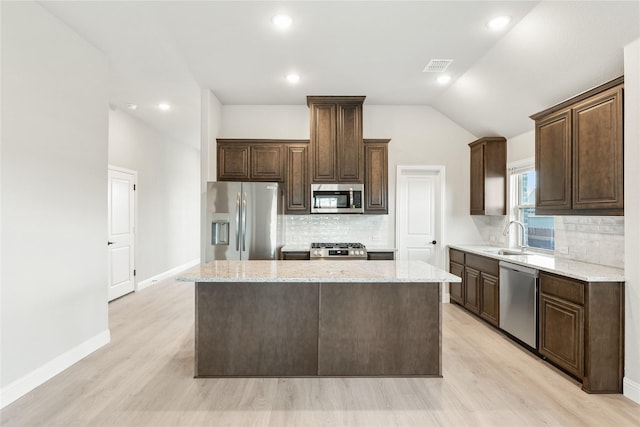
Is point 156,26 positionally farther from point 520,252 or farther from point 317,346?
point 520,252

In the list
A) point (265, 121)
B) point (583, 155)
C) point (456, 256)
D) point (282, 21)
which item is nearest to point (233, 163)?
point (265, 121)

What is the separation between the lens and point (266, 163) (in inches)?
187

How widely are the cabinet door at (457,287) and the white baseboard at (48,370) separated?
4.29 m

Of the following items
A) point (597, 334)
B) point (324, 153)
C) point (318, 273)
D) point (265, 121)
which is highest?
point (265, 121)

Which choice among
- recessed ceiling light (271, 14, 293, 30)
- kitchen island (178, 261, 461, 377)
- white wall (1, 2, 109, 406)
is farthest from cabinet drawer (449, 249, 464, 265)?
white wall (1, 2, 109, 406)

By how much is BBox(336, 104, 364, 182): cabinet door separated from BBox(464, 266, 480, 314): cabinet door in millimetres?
1878

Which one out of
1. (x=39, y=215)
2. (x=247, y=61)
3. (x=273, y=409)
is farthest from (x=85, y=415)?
(x=247, y=61)

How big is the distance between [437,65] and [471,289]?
9.06ft

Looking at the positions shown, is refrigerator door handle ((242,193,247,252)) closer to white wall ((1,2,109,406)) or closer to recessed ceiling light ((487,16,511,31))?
white wall ((1,2,109,406))

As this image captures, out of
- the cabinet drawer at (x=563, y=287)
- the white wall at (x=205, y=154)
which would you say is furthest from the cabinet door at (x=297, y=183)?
the cabinet drawer at (x=563, y=287)

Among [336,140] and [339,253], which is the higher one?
[336,140]

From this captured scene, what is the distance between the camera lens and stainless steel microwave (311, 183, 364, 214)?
471 cm

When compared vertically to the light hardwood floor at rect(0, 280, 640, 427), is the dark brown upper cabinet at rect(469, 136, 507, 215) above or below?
above

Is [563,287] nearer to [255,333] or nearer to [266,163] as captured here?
[255,333]
